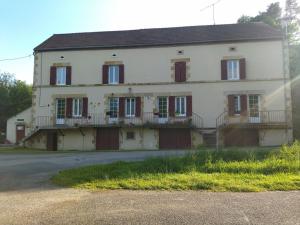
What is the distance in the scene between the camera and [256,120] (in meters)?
24.5

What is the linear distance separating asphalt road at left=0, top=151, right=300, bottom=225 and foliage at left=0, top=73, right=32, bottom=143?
38320mm

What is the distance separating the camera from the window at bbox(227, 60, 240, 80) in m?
25.5

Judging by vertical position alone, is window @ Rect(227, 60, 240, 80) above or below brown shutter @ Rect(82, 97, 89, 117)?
above

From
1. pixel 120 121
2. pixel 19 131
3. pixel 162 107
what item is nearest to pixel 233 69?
pixel 162 107

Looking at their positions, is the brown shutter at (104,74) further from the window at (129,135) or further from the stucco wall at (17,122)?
the stucco wall at (17,122)

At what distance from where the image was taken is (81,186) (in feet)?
27.9

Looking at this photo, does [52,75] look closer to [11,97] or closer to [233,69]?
[233,69]

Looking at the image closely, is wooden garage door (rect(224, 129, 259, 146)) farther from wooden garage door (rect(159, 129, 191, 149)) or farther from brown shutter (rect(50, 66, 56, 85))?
brown shutter (rect(50, 66, 56, 85))

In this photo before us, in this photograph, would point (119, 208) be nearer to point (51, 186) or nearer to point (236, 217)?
point (236, 217)

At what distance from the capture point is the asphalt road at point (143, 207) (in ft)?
17.7

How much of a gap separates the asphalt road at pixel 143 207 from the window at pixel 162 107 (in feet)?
58.4

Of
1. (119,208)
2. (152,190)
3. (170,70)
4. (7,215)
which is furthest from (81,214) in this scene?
(170,70)

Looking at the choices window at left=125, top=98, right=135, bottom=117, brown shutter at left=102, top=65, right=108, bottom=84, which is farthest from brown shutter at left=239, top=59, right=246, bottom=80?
brown shutter at left=102, top=65, right=108, bottom=84

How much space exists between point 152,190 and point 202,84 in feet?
60.9
